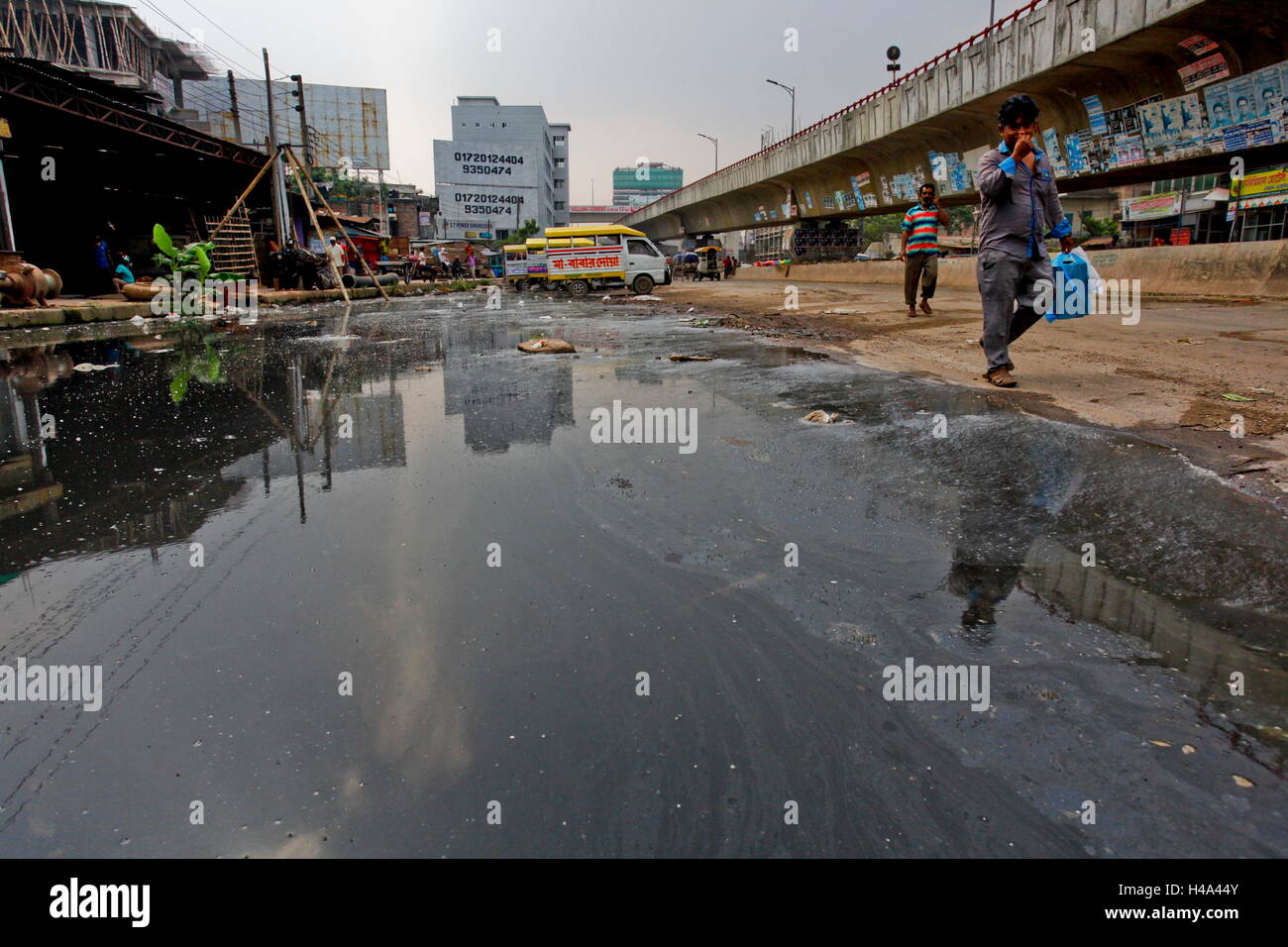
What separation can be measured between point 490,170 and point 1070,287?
80.8 metres

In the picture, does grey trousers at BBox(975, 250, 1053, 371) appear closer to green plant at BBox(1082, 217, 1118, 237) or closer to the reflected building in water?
the reflected building in water

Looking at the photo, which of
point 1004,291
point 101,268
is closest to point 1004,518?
point 1004,291

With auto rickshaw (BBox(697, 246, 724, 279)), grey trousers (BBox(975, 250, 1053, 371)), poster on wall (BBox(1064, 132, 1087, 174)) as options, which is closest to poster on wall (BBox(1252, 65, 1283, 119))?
poster on wall (BBox(1064, 132, 1087, 174))

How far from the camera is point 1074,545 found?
269cm

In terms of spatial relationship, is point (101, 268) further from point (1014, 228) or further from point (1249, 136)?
point (1249, 136)

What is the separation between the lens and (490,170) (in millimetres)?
78500

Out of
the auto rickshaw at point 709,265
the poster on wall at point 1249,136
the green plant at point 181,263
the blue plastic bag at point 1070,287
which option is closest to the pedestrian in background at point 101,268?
the green plant at point 181,263

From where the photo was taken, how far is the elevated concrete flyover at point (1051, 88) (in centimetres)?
1405

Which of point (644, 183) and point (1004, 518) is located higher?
point (644, 183)

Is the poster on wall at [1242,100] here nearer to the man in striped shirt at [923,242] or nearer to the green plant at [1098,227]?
the man in striped shirt at [923,242]

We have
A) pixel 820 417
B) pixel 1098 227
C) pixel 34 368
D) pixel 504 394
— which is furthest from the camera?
pixel 1098 227

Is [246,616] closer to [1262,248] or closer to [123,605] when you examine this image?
[123,605]
